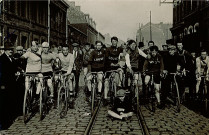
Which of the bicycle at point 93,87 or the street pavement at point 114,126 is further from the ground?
the bicycle at point 93,87

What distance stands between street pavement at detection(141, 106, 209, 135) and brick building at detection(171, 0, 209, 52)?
627 inches

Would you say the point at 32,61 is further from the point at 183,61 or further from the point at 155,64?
the point at 183,61

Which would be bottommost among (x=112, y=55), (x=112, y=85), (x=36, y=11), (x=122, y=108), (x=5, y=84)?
(x=122, y=108)

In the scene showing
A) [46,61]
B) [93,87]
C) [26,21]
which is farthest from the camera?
[26,21]

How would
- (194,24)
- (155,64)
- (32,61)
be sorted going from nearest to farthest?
(32,61), (155,64), (194,24)

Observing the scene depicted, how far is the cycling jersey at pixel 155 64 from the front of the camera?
32.2ft

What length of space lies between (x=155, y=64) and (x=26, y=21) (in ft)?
60.2

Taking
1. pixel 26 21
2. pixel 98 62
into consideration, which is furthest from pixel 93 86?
pixel 26 21

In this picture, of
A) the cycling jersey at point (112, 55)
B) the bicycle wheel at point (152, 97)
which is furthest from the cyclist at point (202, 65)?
the cycling jersey at point (112, 55)

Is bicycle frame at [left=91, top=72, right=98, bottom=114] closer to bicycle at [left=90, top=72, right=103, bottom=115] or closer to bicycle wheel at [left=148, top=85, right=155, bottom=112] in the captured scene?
bicycle at [left=90, top=72, right=103, bottom=115]

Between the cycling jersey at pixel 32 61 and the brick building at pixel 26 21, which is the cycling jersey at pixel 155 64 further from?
the brick building at pixel 26 21

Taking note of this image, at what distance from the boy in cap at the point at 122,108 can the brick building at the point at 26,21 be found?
278 inches

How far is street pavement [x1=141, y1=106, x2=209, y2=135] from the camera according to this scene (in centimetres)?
692

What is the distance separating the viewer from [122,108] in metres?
8.38
